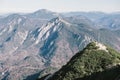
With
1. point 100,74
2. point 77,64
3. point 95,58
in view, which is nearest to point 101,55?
point 95,58

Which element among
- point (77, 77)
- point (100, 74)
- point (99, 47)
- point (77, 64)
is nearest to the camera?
point (100, 74)

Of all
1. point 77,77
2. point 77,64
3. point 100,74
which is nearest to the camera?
point 100,74

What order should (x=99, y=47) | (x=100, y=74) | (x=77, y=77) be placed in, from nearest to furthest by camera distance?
(x=100, y=74), (x=77, y=77), (x=99, y=47)

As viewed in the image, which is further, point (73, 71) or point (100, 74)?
point (73, 71)

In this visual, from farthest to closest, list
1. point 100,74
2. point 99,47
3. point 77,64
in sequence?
point 99,47 → point 77,64 → point 100,74

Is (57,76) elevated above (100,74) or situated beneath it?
situated beneath

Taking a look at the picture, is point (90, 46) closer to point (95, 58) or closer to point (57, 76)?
point (95, 58)

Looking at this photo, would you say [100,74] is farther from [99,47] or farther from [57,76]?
[99,47]

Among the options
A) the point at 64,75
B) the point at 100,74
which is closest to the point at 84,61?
the point at 64,75

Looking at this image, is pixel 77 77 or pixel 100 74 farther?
pixel 77 77
